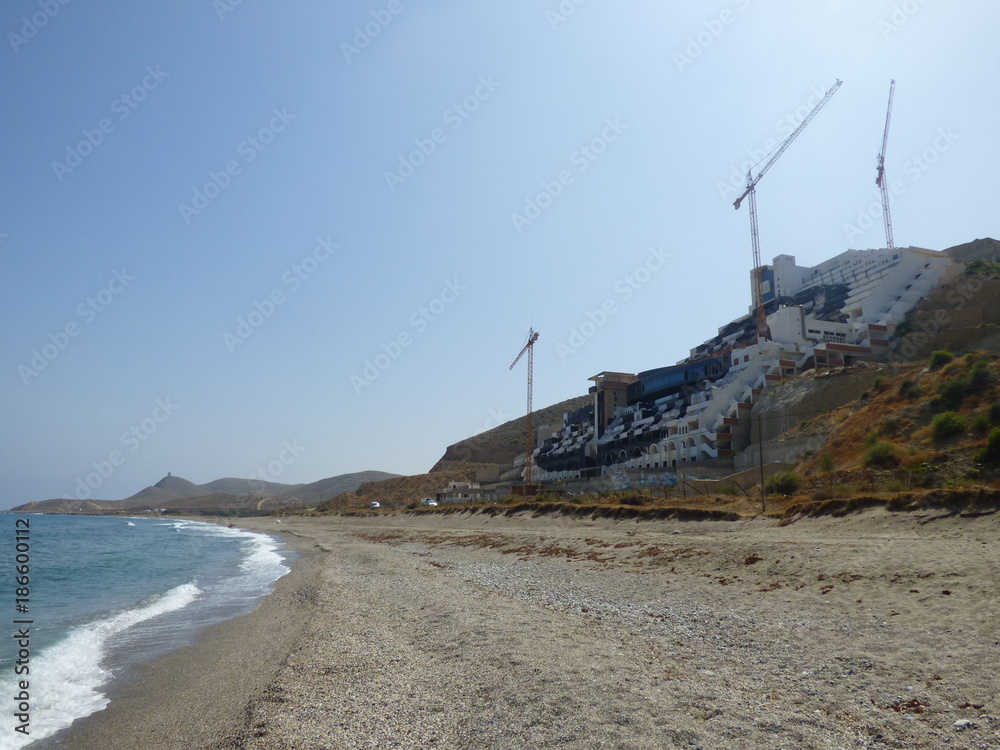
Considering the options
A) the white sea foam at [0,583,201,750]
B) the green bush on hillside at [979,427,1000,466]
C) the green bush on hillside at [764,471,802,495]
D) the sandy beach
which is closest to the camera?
the sandy beach

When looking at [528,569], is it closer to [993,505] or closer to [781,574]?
[781,574]

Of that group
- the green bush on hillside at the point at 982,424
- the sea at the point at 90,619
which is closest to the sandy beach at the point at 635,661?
the sea at the point at 90,619

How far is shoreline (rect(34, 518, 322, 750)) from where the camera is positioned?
8320mm

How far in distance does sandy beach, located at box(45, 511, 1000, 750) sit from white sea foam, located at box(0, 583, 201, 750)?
1.90 feet

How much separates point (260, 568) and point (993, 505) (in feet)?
102

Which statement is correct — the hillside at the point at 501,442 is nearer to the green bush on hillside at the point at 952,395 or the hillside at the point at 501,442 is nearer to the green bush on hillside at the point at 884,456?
the green bush on hillside at the point at 952,395

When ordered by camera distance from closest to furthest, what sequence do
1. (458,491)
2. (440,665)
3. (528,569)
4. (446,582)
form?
1. (440,665)
2. (446,582)
3. (528,569)
4. (458,491)

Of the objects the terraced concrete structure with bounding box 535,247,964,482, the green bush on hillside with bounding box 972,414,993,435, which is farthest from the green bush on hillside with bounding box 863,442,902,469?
the terraced concrete structure with bounding box 535,247,964,482

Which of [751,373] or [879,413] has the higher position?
[751,373]

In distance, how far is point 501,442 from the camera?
478 ft

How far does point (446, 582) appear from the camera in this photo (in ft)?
65.2

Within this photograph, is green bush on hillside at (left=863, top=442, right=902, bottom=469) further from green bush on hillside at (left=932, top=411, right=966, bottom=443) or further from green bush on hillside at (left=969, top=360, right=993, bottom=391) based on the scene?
green bush on hillside at (left=969, top=360, right=993, bottom=391)

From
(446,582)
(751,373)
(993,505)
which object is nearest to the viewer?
(993,505)

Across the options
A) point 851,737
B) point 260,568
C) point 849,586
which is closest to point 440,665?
point 851,737
